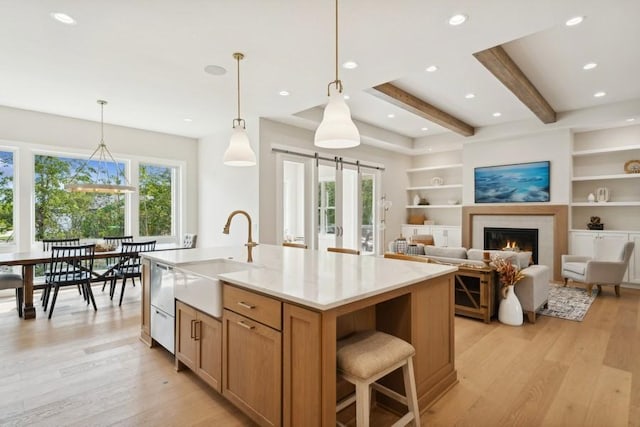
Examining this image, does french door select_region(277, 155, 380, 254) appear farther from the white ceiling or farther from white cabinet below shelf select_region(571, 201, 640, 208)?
white cabinet below shelf select_region(571, 201, 640, 208)

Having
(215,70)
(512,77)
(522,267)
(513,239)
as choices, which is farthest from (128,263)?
(513,239)

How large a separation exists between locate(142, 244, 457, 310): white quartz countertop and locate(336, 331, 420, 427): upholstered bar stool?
1.00ft

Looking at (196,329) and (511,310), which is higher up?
(196,329)

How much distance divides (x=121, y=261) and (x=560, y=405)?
498 cm

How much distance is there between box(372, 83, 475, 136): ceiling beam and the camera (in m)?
4.57

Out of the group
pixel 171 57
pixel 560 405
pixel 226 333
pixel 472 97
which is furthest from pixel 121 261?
pixel 472 97

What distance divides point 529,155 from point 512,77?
299 centimetres

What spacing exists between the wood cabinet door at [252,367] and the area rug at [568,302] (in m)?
3.82

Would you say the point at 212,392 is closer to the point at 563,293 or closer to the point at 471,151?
Answer: the point at 563,293

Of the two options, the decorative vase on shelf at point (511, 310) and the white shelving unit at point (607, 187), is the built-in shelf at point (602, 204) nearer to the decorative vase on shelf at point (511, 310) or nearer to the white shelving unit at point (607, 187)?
the white shelving unit at point (607, 187)

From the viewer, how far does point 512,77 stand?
4051 mm

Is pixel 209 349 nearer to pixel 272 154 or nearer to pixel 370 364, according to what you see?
pixel 370 364

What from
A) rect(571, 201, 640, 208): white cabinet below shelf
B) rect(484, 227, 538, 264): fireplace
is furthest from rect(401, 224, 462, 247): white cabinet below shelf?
rect(571, 201, 640, 208): white cabinet below shelf

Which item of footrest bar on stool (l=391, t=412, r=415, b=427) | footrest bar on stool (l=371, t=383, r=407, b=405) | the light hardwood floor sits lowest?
the light hardwood floor
